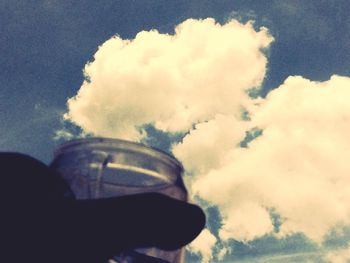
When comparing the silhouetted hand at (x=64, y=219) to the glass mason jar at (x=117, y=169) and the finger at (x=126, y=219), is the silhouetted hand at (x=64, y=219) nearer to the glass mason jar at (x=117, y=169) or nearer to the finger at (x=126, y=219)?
the finger at (x=126, y=219)

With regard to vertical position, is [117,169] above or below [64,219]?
above

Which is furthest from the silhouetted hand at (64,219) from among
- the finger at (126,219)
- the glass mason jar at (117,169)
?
the glass mason jar at (117,169)

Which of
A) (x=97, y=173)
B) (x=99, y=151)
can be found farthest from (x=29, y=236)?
(x=99, y=151)

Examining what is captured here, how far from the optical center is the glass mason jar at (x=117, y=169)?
1.81 metres

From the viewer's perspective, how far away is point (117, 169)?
1937 mm

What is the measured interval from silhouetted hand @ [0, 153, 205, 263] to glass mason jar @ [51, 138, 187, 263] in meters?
0.32

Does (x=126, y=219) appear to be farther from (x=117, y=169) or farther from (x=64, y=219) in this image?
(x=117, y=169)

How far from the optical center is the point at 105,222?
1.43 m

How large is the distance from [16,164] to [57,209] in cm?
21

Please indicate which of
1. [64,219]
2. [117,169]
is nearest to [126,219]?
[64,219]

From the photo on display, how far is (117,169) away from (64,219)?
542mm

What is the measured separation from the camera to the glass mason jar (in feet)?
5.94

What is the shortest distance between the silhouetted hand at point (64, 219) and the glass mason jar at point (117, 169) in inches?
12.7

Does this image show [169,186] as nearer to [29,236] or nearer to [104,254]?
[104,254]
